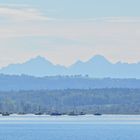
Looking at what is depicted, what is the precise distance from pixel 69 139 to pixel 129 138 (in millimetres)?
8719

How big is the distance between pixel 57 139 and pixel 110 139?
26.4 feet

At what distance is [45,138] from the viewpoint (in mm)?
141250

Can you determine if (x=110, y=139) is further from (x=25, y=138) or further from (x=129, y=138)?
(x=25, y=138)

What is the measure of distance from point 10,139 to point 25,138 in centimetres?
490

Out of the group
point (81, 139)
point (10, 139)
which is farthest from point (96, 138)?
point (10, 139)

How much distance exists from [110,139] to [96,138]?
5.69 metres

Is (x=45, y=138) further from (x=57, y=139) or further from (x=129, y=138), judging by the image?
(x=129, y=138)

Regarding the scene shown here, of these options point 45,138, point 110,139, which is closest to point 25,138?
point 45,138

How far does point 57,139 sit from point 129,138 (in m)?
10.4

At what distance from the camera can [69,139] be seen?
454ft

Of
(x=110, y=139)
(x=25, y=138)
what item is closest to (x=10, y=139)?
(x=25, y=138)

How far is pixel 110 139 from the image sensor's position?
447ft

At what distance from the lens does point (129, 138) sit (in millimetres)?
139125

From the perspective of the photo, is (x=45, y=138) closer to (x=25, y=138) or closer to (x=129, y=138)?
(x=25, y=138)
